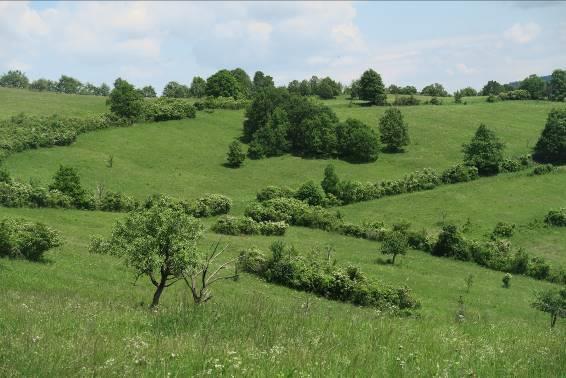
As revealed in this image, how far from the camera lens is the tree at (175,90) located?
172000 millimetres

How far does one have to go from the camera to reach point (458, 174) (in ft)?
282

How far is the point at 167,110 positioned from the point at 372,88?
164ft

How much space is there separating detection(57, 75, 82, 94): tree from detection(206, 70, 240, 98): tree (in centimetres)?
8241

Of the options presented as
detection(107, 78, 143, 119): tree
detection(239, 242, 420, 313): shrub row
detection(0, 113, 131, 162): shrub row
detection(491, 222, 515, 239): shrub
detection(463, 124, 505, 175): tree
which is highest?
detection(107, 78, 143, 119): tree

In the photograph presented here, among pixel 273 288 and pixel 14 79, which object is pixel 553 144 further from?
pixel 14 79

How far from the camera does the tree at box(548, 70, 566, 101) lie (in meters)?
138

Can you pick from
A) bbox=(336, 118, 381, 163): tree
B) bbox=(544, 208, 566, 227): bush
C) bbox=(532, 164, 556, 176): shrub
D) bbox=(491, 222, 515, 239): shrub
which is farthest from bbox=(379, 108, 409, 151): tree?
bbox=(491, 222, 515, 239): shrub

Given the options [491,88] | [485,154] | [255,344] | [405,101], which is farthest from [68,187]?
[491,88]

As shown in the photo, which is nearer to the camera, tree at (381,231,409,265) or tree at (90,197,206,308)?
tree at (90,197,206,308)

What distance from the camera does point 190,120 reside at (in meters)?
112

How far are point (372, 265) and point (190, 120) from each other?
2698 inches

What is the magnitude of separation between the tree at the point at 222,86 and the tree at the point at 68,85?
82411mm

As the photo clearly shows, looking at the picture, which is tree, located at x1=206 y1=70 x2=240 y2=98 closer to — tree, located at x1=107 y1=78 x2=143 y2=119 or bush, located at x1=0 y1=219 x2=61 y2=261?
tree, located at x1=107 y1=78 x2=143 y2=119

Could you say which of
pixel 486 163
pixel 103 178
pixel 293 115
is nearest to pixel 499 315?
pixel 486 163
